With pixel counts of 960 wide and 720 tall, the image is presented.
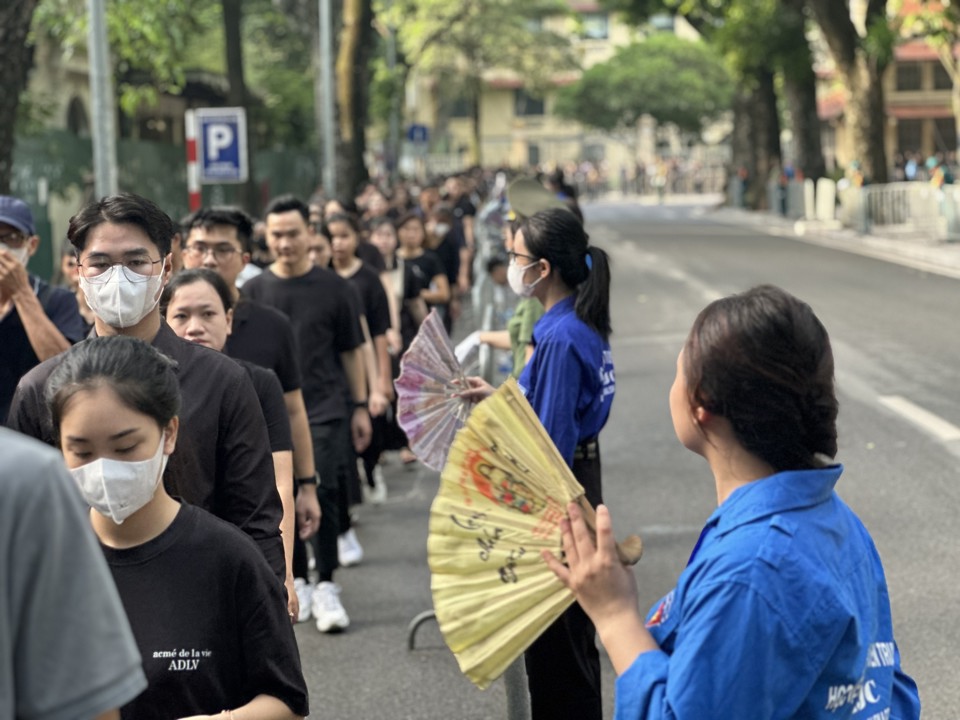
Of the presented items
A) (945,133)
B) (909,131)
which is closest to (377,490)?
(945,133)

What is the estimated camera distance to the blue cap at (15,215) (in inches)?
233

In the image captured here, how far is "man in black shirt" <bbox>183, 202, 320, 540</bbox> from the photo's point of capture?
19.1ft

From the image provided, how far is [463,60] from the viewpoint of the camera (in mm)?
73000

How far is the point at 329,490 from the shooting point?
766cm

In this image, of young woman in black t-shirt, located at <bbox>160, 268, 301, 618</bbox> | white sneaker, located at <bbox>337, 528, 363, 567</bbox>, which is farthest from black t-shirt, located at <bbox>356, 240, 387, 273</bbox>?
young woman in black t-shirt, located at <bbox>160, 268, 301, 618</bbox>

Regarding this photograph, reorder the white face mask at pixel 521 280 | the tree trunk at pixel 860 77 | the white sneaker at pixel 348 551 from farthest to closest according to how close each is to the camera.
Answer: the tree trunk at pixel 860 77, the white sneaker at pixel 348 551, the white face mask at pixel 521 280

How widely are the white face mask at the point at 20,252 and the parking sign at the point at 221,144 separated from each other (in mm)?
10363

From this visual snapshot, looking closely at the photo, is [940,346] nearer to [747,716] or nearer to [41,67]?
[747,716]

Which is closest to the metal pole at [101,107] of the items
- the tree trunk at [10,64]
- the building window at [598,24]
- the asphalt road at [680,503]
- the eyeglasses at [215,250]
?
the tree trunk at [10,64]

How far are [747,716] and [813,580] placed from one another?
0.71 feet

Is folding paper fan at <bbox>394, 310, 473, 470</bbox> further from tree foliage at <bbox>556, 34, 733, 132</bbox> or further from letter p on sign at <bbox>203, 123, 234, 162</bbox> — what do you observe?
tree foliage at <bbox>556, 34, 733, 132</bbox>

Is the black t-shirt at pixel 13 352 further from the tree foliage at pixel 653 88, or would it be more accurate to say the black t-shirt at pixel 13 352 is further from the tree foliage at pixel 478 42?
the tree foliage at pixel 653 88

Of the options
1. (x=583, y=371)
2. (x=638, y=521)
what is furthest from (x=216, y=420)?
(x=638, y=521)

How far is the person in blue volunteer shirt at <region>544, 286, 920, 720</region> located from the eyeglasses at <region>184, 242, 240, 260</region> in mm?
3855
